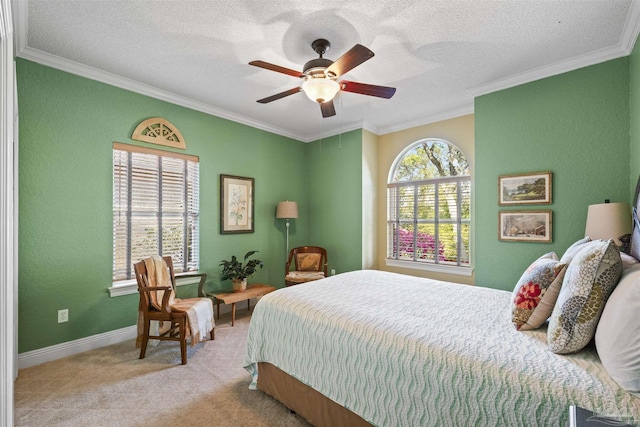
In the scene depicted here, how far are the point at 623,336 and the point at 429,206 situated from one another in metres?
3.42

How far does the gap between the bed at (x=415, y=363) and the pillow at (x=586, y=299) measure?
0.07m

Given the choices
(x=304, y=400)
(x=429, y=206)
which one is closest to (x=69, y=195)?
(x=304, y=400)

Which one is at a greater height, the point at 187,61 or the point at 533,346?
the point at 187,61

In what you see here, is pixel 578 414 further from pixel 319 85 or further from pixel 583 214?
pixel 583 214

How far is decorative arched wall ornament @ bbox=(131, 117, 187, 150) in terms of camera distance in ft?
10.8

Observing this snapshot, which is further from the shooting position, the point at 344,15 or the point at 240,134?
the point at 240,134

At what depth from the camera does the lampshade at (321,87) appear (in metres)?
2.20

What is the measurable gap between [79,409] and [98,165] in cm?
220

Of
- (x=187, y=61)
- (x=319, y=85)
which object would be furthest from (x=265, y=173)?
(x=319, y=85)

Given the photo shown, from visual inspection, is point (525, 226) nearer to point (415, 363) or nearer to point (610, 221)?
point (610, 221)

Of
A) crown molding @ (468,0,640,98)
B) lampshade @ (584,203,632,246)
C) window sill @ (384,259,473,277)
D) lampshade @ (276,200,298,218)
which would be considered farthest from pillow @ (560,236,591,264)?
lampshade @ (276,200,298,218)

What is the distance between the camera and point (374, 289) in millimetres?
2443

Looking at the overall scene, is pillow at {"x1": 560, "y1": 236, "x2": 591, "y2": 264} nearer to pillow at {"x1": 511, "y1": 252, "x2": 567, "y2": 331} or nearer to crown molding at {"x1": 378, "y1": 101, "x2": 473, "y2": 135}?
pillow at {"x1": 511, "y1": 252, "x2": 567, "y2": 331}

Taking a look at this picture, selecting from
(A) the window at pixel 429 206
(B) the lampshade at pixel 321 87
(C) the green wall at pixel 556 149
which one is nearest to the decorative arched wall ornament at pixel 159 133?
(B) the lampshade at pixel 321 87
